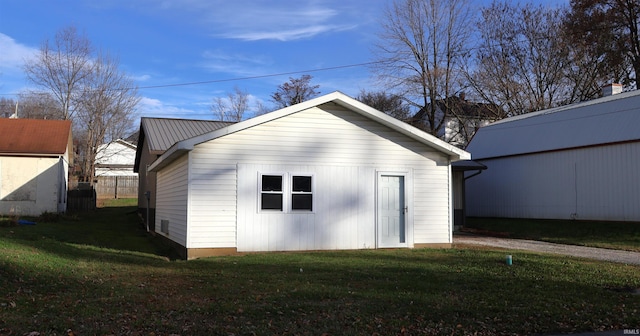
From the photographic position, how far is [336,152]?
13.5 m

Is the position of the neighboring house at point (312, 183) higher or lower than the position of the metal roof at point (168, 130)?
lower

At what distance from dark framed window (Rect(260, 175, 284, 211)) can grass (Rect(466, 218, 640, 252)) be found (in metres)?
10.1

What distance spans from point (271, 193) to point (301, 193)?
0.78 m

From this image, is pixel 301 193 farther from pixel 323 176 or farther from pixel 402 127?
pixel 402 127

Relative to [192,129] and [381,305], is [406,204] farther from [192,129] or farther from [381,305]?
[192,129]

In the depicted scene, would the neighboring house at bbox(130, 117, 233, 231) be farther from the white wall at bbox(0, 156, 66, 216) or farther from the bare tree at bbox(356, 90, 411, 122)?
the bare tree at bbox(356, 90, 411, 122)

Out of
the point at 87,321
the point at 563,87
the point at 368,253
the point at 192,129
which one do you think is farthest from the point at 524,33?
the point at 87,321

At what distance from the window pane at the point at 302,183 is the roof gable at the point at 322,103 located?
1640mm

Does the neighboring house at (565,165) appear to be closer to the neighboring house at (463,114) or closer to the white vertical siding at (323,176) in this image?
the white vertical siding at (323,176)

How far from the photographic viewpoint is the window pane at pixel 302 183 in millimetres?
13141

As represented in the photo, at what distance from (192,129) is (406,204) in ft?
30.9

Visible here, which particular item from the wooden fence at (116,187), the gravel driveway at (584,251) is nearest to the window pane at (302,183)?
the gravel driveway at (584,251)

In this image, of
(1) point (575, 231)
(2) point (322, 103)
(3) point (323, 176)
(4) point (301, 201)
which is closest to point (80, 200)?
(4) point (301, 201)

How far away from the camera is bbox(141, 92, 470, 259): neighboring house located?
12.4 meters
